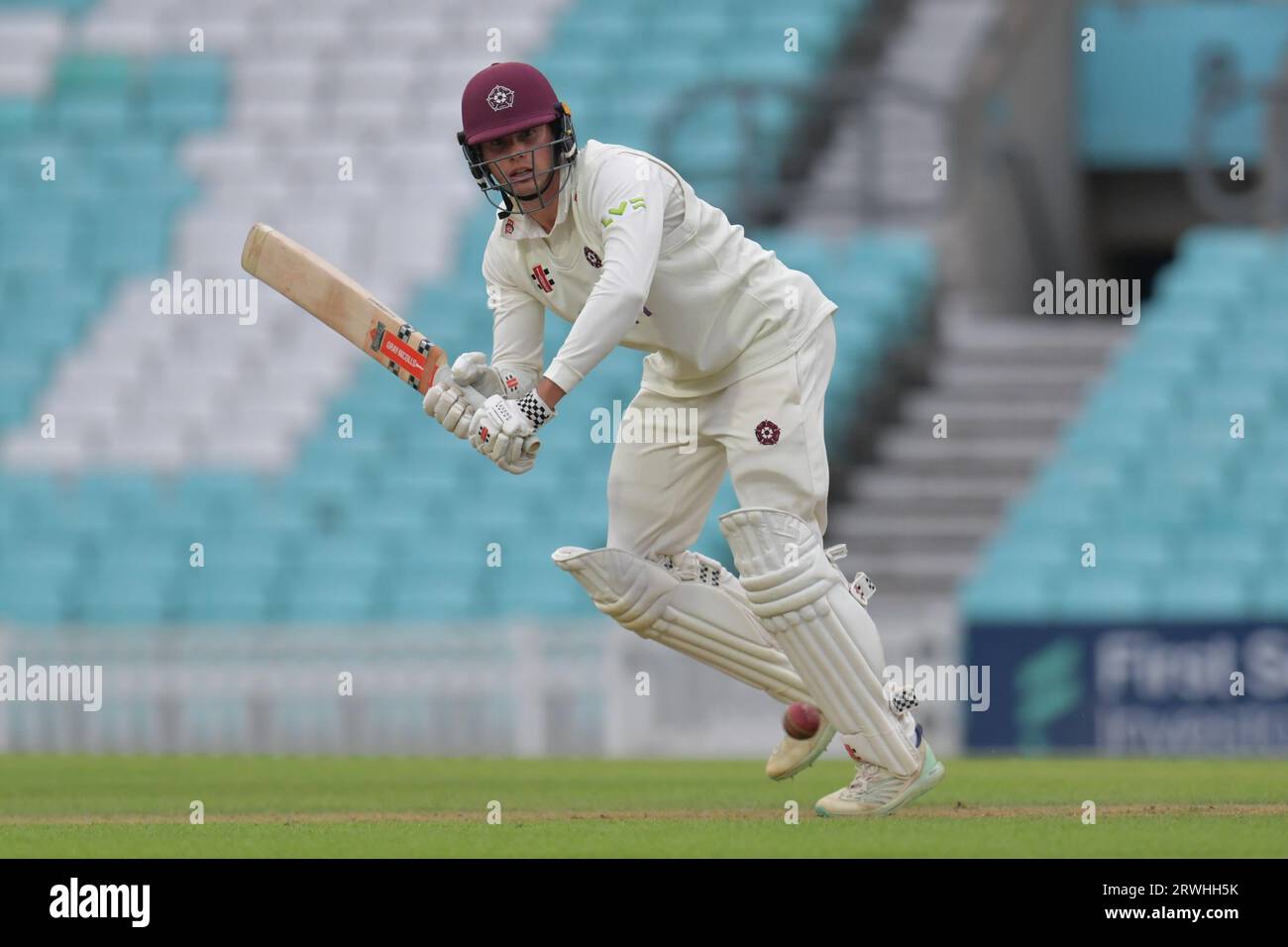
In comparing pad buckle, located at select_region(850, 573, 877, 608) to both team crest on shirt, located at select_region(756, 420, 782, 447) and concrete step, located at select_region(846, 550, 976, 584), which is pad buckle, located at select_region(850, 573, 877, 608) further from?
concrete step, located at select_region(846, 550, 976, 584)

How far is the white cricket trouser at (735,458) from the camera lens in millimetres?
5867

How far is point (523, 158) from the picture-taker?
226 inches

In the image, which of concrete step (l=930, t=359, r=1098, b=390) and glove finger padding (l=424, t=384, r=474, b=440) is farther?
concrete step (l=930, t=359, r=1098, b=390)

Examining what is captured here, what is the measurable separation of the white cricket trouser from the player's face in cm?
71

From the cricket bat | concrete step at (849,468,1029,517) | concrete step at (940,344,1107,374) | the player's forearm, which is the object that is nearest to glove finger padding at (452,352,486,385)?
the cricket bat

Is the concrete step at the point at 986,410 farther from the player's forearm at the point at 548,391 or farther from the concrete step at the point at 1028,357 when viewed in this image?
the player's forearm at the point at 548,391

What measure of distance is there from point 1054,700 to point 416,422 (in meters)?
4.65

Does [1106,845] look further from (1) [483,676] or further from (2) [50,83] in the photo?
(2) [50,83]

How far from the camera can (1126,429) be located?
12352 mm

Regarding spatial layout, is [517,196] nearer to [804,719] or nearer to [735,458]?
[735,458]

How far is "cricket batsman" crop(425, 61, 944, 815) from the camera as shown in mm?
5688

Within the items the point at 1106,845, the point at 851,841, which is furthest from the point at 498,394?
the point at 1106,845

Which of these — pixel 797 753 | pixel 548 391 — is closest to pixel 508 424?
pixel 548 391

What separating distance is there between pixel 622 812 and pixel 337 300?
1.51 meters
